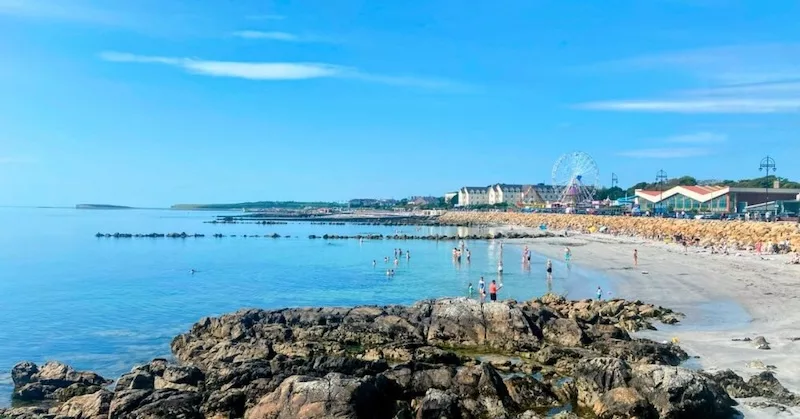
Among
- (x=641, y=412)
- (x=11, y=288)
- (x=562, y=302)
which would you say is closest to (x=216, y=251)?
(x=11, y=288)

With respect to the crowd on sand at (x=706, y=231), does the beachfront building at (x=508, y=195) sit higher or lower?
higher

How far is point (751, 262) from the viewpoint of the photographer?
3644cm

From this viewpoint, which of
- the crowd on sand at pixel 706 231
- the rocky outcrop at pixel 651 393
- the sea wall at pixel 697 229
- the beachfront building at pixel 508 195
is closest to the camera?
the rocky outcrop at pixel 651 393

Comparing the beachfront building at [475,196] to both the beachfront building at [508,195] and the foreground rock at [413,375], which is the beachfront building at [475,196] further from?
the foreground rock at [413,375]

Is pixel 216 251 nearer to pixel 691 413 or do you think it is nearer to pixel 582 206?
pixel 691 413

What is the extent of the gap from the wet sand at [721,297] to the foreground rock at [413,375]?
54.6 inches

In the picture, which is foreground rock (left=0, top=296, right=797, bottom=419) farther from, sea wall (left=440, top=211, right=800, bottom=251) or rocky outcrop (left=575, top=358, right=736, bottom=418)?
sea wall (left=440, top=211, right=800, bottom=251)

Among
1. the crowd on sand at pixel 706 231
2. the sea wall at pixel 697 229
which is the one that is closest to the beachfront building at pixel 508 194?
the sea wall at pixel 697 229

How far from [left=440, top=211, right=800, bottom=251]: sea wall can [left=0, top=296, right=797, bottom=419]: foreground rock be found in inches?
1179

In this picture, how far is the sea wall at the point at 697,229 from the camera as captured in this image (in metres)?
44.3

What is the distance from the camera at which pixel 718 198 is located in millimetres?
80875

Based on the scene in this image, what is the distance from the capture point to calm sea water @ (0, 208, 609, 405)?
853 inches

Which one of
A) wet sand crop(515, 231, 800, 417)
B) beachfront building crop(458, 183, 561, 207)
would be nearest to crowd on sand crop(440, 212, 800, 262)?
wet sand crop(515, 231, 800, 417)

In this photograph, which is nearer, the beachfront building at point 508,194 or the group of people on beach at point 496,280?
the group of people on beach at point 496,280
